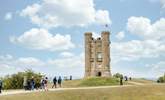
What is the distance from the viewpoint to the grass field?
5613 cm

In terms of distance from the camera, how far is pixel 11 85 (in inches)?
3814

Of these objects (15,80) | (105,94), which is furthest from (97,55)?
(105,94)

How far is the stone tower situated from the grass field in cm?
5321

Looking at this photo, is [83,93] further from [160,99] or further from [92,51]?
[92,51]

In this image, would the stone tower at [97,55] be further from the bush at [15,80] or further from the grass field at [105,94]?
the grass field at [105,94]

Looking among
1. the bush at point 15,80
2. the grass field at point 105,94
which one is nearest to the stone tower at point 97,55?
the bush at point 15,80

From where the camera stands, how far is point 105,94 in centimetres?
6219

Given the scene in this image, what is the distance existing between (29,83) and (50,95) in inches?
437

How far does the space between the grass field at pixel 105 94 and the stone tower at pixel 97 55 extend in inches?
2095

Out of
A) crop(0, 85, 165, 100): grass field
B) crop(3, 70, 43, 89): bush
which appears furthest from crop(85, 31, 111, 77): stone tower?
crop(0, 85, 165, 100): grass field

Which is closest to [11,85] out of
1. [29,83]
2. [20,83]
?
[20,83]

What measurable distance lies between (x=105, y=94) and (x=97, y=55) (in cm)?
6227

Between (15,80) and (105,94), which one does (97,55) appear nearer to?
(15,80)

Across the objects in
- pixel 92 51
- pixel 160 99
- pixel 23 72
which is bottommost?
pixel 160 99
